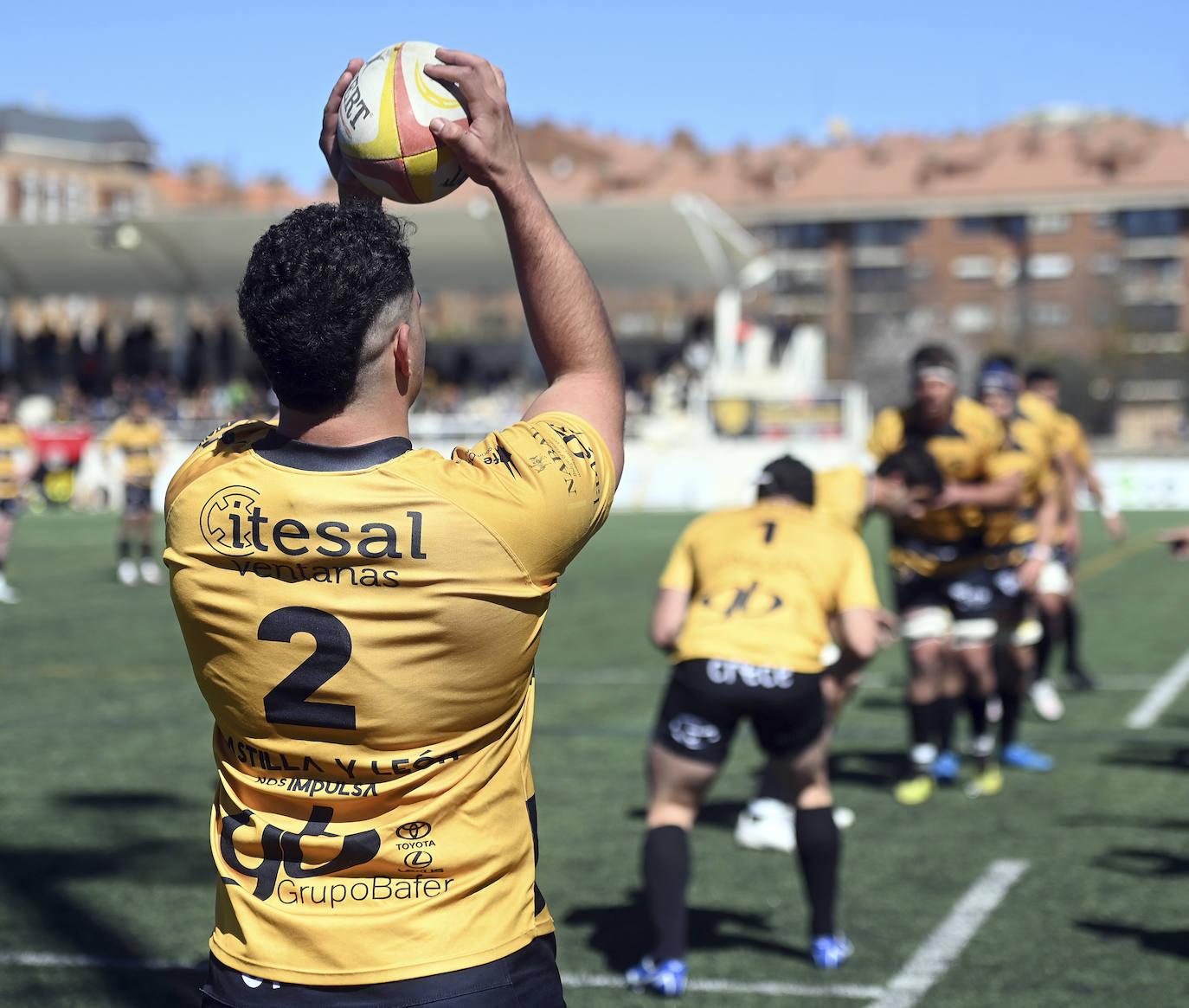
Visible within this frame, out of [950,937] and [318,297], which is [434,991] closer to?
[318,297]

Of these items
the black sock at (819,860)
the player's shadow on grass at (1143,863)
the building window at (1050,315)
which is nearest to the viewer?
the black sock at (819,860)

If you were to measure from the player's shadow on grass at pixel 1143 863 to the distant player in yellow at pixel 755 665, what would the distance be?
1.70 metres

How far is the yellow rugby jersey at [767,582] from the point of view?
543cm

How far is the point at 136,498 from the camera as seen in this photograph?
18.1 meters

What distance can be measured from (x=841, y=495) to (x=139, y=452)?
13.1m

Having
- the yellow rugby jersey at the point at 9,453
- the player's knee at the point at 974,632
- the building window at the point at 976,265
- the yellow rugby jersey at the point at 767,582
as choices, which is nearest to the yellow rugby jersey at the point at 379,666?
the yellow rugby jersey at the point at 767,582

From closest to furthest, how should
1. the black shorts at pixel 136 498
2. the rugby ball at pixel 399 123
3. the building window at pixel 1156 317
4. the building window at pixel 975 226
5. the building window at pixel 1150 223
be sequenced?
1. the rugby ball at pixel 399 123
2. the black shorts at pixel 136 498
3. the building window at pixel 1150 223
4. the building window at pixel 1156 317
5. the building window at pixel 975 226

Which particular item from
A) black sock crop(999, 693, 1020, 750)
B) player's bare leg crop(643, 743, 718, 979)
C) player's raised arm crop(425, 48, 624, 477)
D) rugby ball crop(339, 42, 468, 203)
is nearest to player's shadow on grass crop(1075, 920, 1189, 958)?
player's bare leg crop(643, 743, 718, 979)

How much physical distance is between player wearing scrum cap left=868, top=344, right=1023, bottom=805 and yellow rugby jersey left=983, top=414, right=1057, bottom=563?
0.34 feet

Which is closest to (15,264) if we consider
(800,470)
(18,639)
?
(18,639)

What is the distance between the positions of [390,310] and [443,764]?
Answer: 26.1 inches

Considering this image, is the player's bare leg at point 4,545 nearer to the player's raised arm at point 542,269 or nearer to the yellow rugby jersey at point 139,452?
the yellow rugby jersey at point 139,452

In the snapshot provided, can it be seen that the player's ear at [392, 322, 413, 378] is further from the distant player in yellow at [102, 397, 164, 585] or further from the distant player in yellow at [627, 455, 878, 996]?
the distant player in yellow at [102, 397, 164, 585]

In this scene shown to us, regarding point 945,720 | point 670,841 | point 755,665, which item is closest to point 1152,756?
point 945,720
